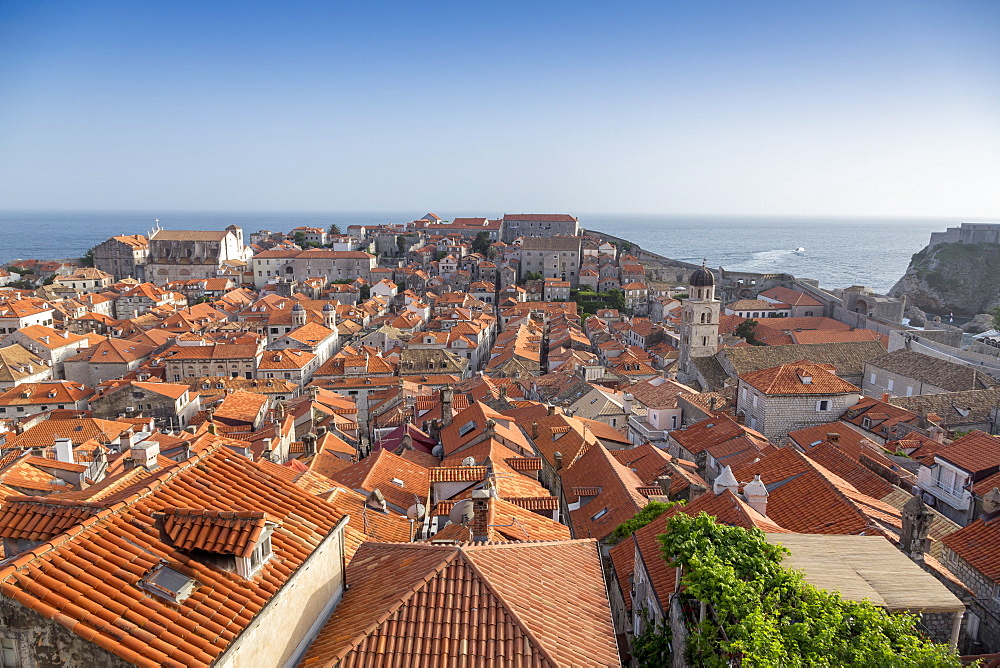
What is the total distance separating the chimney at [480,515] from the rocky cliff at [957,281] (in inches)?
3982

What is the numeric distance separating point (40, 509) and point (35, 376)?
54423 millimetres

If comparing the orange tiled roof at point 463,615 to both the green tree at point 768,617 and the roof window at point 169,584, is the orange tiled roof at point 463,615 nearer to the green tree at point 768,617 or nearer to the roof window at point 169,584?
the green tree at point 768,617

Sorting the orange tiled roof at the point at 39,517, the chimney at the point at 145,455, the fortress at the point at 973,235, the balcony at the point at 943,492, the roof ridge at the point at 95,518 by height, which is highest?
the fortress at the point at 973,235

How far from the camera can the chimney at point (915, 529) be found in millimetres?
11391

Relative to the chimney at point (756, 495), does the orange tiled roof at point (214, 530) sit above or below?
above

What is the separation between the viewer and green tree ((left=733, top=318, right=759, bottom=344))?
59834mm

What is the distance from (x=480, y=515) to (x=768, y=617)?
5.13m

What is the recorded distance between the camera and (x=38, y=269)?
4296 inches

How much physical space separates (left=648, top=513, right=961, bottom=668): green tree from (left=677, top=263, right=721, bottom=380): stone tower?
35522mm

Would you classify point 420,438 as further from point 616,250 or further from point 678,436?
point 616,250

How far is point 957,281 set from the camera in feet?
317

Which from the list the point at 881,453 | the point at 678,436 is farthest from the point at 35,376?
the point at 881,453

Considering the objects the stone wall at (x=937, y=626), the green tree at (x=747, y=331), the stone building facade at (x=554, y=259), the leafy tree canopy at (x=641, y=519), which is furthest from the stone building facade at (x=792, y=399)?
the stone building facade at (x=554, y=259)

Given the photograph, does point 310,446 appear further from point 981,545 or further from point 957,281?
point 957,281
